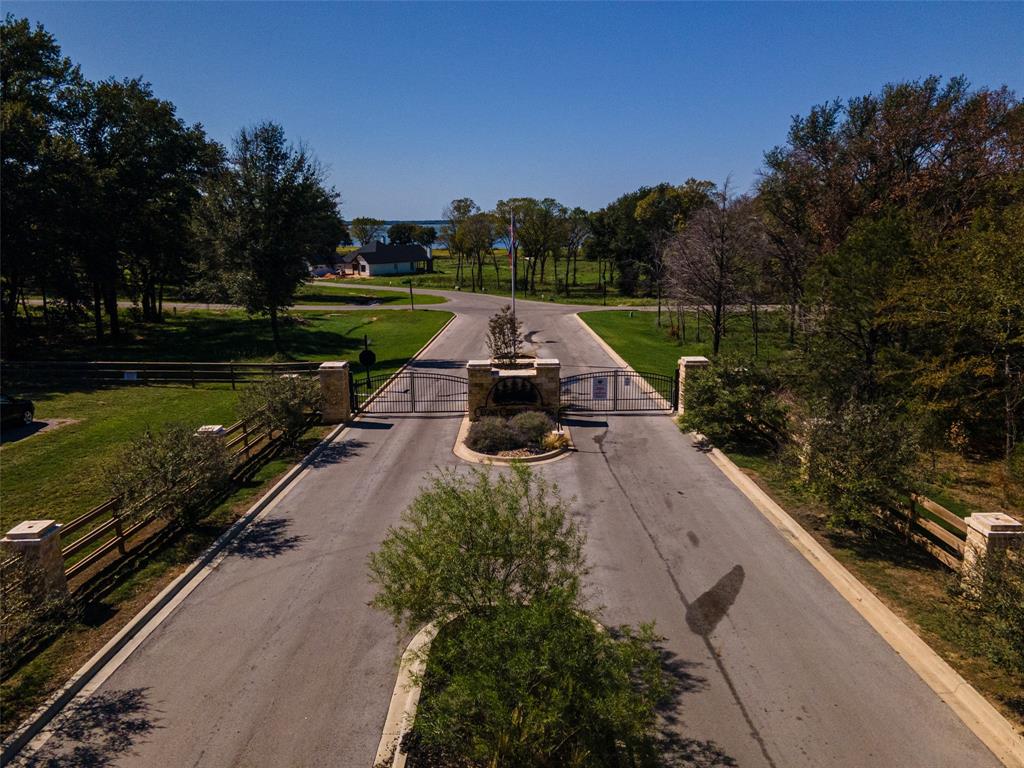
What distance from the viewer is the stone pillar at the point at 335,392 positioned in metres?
20.8

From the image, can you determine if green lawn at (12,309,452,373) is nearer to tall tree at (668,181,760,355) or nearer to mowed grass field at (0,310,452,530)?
mowed grass field at (0,310,452,530)

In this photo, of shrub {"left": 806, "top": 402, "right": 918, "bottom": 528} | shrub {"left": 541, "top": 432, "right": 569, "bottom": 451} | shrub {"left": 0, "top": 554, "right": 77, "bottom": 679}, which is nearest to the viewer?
shrub {"left": 0, "top": 554, "right": 77, "bottom": 679}

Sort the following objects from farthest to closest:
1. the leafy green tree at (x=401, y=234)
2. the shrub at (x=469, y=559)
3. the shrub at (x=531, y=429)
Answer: the leafy green tree at (x=401, y=234) < the shrub at (x=531, y=429) < the shrub at (x=469, y=559)

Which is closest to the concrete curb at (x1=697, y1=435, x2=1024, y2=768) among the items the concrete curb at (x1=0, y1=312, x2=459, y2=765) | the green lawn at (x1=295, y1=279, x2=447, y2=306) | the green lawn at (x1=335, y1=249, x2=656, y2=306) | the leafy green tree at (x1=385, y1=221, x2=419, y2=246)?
the concrete curb at (x1=0, y1=312, x2=459, y2=765)

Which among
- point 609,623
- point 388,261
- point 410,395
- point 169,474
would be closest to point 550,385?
point 410,395

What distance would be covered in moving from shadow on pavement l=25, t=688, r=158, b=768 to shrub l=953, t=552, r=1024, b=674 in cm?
1088

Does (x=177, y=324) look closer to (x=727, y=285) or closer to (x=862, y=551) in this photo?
Result: (x=727, y=285)

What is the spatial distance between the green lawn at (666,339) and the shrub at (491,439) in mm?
13575

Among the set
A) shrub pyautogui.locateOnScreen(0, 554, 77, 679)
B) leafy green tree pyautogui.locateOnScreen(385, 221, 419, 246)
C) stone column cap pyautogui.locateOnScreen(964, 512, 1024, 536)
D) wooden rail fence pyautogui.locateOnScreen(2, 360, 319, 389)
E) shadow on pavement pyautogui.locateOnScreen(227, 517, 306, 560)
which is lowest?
shadow on pavement pyautogui.locateOnScreen(227, 517, 306, 560)

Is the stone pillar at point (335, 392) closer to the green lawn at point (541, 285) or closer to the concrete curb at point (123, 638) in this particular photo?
the concrete curb at point (123, 638)

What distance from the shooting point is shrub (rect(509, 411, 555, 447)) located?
61.7 feet

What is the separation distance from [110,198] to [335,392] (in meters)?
24.4

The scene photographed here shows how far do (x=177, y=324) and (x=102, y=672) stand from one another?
41.4 meters

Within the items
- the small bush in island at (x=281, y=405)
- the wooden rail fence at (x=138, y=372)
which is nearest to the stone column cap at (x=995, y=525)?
the small bush in island at (x=281, y=405)
